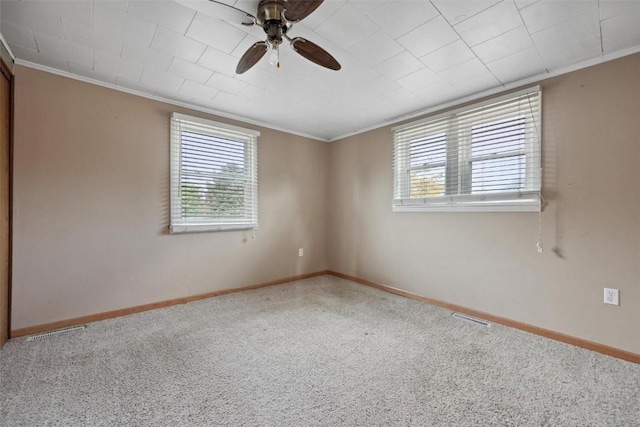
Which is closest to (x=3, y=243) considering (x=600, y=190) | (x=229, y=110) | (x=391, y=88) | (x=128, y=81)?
(x=128, y=81)

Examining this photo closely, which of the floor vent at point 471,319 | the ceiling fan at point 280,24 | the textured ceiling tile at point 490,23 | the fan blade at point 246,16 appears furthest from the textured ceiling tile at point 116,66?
the floor vent at point 471,319

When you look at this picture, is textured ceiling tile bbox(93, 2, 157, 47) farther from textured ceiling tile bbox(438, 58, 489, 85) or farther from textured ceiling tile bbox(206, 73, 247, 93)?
textured ceiling tile bbox(438, 58, 489, 85)

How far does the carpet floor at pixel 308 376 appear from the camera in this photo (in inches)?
55.4

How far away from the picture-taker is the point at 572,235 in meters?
2.23

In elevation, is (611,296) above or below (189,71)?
below

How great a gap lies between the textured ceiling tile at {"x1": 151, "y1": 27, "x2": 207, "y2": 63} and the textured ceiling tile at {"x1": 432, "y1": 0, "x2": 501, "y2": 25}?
162cm

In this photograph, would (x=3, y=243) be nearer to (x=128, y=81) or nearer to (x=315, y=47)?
(x=128, y=81)

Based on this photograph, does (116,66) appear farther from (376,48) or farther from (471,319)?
(471,319)

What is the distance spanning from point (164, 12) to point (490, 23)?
80.6 inches

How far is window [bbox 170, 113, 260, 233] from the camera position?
3059 mm

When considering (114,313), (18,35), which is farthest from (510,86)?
(114,313)

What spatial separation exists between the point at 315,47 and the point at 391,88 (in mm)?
1268

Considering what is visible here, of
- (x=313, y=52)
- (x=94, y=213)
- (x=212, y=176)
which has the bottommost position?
(x=94, y=213)

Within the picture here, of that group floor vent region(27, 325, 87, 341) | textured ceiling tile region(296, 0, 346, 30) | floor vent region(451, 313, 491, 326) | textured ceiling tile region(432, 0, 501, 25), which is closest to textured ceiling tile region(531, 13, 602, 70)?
textured ceiling tile region(432, 0, 501, 25)
